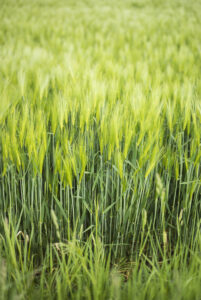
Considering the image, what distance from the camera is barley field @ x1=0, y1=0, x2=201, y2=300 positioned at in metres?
0.49

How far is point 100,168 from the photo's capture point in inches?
27.6

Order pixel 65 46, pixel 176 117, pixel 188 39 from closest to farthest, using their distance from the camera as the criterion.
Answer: pixel 176 117, pixel 65 46, pixel 188 39

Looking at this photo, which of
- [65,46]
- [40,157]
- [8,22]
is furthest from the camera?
[8,22]

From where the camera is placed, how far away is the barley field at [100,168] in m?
0.49

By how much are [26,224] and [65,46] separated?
5.75 feet

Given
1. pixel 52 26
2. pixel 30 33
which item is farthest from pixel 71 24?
pixel 30 33

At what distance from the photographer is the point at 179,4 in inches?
196

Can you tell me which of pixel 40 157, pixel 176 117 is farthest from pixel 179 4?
pixel 40 157

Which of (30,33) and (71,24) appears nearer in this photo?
(30,33)

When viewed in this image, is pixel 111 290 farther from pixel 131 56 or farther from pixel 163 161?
pixel 131 56

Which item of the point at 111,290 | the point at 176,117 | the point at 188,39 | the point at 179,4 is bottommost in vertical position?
the point at 111,290

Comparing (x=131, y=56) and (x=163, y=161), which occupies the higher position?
(x=131, y=56)

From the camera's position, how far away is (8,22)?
10.5ft

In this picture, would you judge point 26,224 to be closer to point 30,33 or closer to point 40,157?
point 40,157
